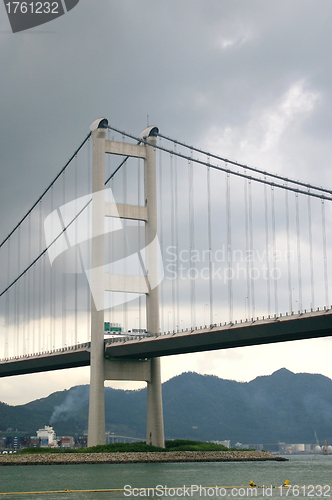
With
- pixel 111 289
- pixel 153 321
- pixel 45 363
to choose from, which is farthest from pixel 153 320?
pixel 45 363

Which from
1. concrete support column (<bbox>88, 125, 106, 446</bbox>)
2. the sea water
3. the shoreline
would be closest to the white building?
the shoreline

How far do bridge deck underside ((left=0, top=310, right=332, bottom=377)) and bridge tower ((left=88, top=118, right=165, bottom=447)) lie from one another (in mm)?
1509

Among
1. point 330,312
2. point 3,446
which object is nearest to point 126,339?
point 330,312

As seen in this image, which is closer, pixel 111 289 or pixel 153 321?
pixel 111 289

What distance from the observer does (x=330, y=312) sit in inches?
1757

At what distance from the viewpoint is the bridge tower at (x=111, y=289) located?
205ft

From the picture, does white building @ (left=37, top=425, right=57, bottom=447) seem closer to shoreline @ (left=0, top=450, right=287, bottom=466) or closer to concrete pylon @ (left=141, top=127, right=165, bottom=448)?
concrete pylon @ (left=141, top=127, right=165, bottom=448)

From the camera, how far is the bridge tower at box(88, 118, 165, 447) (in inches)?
2457

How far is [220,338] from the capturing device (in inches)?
2092

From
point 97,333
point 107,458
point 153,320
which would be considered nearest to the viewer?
point 107,458

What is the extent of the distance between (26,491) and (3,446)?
152 m

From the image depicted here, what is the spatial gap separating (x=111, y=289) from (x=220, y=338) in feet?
41.1

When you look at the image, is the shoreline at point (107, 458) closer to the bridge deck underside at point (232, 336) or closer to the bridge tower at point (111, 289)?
the bridge tower at point (111, 289)

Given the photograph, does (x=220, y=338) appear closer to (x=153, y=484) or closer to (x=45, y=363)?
(x=153, y=484)
